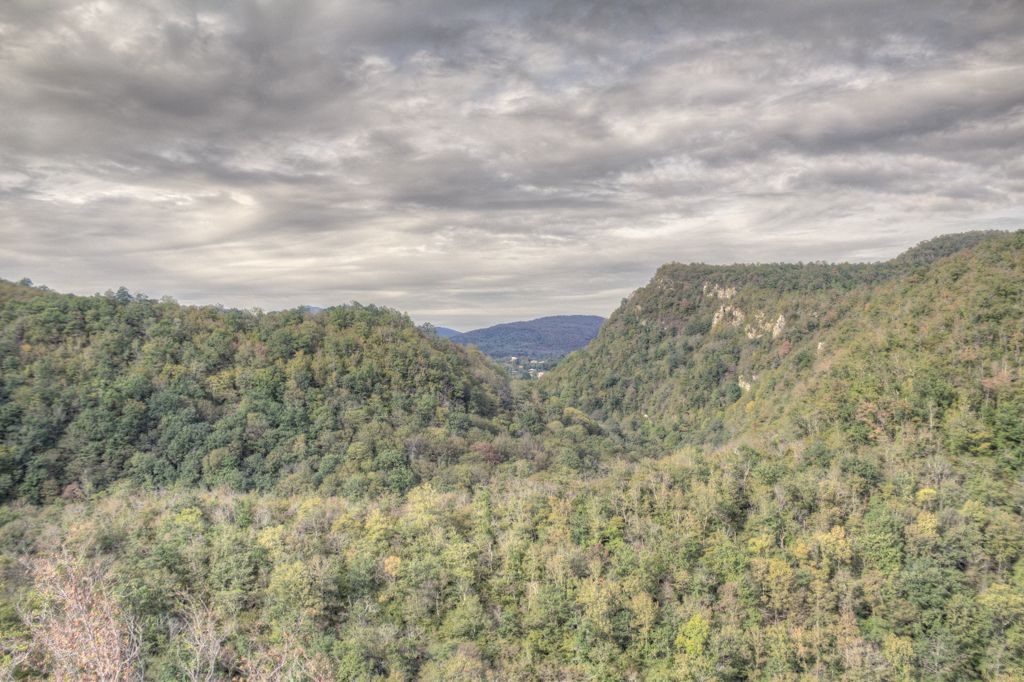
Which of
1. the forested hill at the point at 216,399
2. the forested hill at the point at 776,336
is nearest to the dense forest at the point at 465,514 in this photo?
the forested hill at the point at 216,399

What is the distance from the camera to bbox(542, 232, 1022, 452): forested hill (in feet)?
234

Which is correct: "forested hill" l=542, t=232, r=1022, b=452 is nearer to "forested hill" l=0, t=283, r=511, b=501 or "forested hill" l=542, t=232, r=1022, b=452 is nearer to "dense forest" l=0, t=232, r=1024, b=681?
"dense forest" l=0, t=232, r=1024, b=681

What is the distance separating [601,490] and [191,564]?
3911 cm

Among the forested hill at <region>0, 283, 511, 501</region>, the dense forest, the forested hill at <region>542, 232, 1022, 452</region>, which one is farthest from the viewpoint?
the forested hill at <region>0, 283, 511, 501</region>

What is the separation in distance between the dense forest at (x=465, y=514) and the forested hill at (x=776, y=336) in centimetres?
108

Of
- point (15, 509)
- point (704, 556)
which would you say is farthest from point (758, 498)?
point (15, 509)

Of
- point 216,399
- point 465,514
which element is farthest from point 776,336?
point 216,399

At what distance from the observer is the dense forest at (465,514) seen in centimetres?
3978

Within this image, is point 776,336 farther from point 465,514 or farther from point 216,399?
point 216,399

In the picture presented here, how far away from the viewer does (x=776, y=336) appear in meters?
143

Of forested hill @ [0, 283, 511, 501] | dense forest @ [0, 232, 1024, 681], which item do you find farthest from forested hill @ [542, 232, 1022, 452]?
forested hill @ [0, 283, 511, 501]

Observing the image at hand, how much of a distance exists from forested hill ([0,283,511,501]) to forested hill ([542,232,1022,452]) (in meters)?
58.4

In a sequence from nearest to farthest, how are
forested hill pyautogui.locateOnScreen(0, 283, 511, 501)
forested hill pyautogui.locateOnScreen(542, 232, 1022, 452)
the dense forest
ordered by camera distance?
the dense forest
forested hill pyautogui.locateOnScreen(542, 232, 1022, 452)
forested hill pyautogui.locateOnScreen(0, 283, 511, 501)

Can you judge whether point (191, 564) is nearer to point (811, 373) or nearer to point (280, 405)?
point (280, 405)
